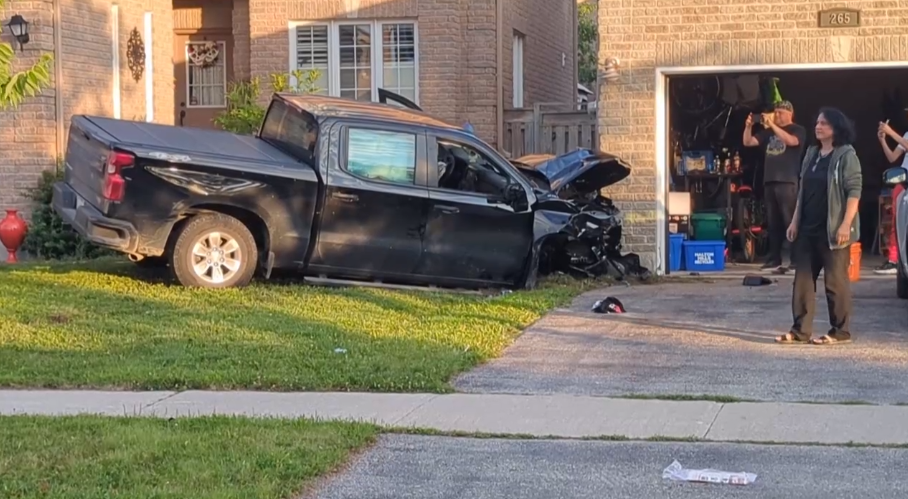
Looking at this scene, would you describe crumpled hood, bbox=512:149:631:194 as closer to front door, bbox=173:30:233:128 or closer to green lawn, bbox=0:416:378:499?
green lawn, bbox=0:416:378:499

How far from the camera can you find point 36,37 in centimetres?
1730

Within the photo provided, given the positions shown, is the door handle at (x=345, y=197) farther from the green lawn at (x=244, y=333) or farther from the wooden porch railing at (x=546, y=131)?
the wooden porch railing at (x=546, y=131)

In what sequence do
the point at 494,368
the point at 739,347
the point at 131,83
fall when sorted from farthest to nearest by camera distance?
the point at 131,83, the point at 739,347, the point at 494,368

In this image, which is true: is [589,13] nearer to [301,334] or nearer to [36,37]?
[36,37]

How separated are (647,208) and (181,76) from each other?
9403 millimetres

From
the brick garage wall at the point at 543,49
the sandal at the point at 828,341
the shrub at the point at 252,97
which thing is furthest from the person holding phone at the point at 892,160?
the shrub at the point at 252,97

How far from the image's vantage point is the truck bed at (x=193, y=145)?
12.5 meters

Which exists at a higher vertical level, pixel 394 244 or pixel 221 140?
pixel 221 140

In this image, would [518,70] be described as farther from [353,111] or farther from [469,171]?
[353,111]

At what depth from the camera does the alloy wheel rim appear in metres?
12.9

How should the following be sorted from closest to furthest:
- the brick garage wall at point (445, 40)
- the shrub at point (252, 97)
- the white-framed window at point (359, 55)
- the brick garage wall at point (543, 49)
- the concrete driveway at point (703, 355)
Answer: the concrete driveway at point (703, 355)
the shrub at point (252, 97)
the brick garage wall at point (445, 40)
the white-framed window at point (359, 55)
the brick garage wall at point (543, 49)

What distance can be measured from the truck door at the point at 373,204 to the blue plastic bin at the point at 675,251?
13.0 feet

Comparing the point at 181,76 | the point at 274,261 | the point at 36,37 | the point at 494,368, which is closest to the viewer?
the point at 494,368

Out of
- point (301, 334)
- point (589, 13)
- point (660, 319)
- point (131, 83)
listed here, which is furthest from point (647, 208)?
point (589, 13)
